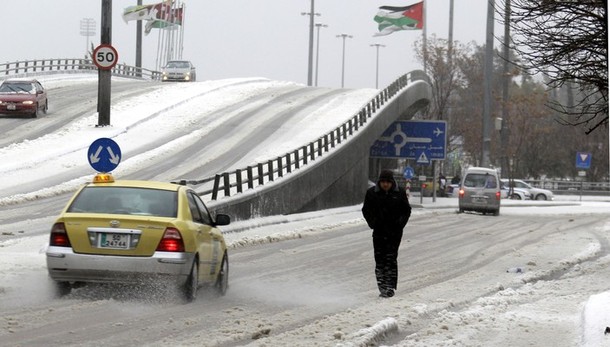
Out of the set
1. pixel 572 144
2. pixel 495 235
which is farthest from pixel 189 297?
pixel 572 144

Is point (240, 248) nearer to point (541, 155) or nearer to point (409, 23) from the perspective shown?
point (409, 23)

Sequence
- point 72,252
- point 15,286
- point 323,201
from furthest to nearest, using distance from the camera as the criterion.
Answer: point 323,201, point 15,286, point 72,252

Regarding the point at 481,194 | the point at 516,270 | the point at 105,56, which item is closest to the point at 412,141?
the point at 481,194

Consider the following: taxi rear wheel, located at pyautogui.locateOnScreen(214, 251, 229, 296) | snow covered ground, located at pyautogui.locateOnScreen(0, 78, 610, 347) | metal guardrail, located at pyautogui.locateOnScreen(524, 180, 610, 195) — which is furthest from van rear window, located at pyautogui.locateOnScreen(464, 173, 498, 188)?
metal guardrail, located at pyautogui.locateOnScreen(524, 180, 610, 195)

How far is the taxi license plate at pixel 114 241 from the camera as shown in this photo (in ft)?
42.7

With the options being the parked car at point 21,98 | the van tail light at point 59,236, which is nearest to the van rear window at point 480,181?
the parked car at point 21,98

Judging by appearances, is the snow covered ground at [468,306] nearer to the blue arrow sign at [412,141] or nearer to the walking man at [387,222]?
the walking man at [387,222]

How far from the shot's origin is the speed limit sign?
38.7 meters

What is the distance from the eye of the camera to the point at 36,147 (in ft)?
145

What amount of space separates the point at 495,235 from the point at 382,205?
1742 centimetres

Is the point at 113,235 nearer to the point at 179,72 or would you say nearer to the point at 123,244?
the point at 123,244

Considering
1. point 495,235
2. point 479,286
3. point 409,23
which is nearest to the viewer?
point 479,286

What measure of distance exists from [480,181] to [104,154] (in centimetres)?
2851

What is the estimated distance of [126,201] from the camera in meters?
13.7
